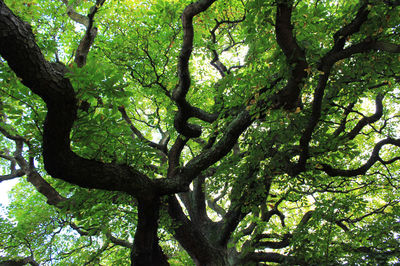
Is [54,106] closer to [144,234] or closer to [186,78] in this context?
[144,234]

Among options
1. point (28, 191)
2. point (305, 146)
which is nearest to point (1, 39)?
point (305, 146)

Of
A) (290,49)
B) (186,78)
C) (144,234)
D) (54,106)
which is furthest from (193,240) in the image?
(290,49)

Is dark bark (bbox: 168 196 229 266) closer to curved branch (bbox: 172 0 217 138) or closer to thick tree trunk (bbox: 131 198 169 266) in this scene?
thick tree trunk (bbox: 131 198 169 266)

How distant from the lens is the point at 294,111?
4.75m

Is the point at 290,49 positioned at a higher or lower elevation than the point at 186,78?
lower

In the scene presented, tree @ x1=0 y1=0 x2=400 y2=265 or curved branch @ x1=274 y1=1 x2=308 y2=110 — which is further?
curved branch @ x1=274 y1=1 x2=308 y2=110

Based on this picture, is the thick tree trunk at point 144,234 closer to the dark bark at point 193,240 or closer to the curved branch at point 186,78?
the dark bark at point 193,240

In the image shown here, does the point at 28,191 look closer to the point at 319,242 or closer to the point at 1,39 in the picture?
the point at 1,39

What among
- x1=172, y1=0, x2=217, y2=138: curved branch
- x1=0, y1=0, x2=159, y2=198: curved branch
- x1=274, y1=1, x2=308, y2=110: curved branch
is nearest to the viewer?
x1=0, y1=0, x2=159, y2=198: curved branch

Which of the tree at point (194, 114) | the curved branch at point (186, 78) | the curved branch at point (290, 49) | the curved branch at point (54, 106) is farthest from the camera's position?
the curved branch at point (186, 78)

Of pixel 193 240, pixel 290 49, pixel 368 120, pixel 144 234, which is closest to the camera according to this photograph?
pixel 290 49

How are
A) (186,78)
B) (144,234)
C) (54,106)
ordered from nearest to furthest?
(54,106) < (144,234) < (186,78)

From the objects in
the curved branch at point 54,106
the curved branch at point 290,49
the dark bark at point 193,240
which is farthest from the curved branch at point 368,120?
the curved branch at point 54,106

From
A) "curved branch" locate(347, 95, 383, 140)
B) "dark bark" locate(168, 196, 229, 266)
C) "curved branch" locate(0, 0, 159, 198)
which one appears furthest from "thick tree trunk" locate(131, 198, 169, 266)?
"curved branch" locate(347, 95, 383, 140)
